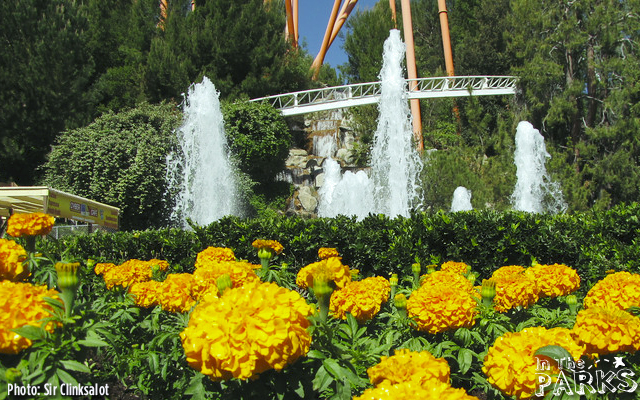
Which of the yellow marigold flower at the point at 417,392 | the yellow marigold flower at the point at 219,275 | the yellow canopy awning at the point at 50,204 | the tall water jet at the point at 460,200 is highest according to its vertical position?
the tall water jet at the point at 460,200

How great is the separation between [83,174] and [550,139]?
16.5 m

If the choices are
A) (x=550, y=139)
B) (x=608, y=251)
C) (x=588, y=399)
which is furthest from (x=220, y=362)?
(x=550, y=139)

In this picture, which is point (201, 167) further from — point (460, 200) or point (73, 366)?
point (73, 366)

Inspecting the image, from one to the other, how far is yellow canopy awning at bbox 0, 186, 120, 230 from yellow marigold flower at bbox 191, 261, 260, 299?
6.45 metres

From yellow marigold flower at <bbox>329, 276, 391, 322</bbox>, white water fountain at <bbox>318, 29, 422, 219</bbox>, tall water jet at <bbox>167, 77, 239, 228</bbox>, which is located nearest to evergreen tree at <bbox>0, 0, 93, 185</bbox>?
tall water jet at <bbox>167, 77, 239, 228</bbox>

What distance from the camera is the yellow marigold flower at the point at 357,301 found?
213 cm

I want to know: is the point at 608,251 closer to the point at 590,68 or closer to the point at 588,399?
the point at 588,399

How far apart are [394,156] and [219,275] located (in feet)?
41.3

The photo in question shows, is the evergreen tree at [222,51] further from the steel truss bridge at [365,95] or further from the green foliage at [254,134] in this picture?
the green foliage at [254,134]

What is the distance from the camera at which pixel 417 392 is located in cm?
108

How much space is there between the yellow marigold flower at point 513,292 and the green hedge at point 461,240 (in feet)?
8.46

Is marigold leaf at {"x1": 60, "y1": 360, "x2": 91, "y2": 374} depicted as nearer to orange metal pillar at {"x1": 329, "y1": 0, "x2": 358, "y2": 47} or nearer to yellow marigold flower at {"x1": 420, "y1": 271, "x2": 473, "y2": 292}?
yellow marigold flower at {"x1": 420, "y1": 271, "x2": 473, "y2": 292}
